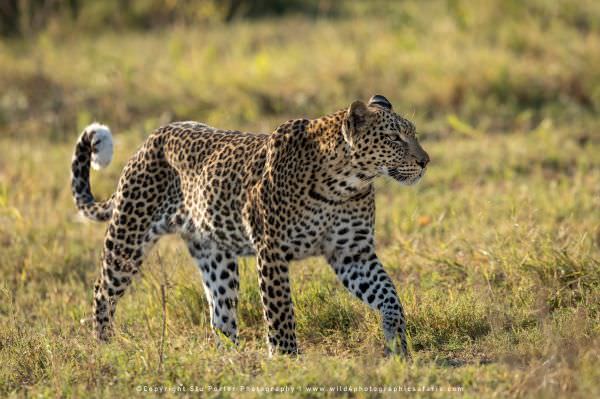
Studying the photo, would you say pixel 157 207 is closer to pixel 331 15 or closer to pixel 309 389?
pixel 309 389

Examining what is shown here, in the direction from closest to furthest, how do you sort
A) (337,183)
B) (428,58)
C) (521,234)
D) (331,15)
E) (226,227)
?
(337,183), (226,227), (521,234), (428,58), (331,15)

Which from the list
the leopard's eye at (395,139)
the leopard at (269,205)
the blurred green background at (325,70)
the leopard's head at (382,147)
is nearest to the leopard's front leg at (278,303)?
the leopard at (269,205)

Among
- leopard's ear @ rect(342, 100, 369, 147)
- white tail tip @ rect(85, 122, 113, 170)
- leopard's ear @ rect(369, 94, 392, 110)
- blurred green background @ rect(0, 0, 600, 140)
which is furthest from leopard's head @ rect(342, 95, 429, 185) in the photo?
blurred green background @ rect(0, 0, 600, 140)

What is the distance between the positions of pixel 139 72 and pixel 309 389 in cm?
942

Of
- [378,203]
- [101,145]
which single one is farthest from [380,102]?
[378,203]

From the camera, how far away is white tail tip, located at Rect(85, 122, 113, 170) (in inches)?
306

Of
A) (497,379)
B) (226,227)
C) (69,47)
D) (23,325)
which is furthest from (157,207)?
(69,47)

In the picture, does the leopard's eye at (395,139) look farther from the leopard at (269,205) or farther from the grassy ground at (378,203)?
the grassy ground at (378,203)

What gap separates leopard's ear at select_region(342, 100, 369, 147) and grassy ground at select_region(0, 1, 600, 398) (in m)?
0.60

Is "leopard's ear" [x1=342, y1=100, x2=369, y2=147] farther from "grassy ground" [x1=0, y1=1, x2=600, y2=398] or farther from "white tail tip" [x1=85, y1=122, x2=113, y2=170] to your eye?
"white tail tip" [x1=85, y1=122, x2=113, y2=170]

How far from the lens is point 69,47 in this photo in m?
16.2

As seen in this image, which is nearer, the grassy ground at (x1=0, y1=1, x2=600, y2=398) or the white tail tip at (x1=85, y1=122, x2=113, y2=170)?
the grassy ground at (x1=0, y1=1, x2=600, y2=398)

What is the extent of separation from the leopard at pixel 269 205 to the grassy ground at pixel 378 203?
0.85 ft

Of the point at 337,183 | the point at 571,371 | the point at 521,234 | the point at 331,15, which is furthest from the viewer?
the point at 331,15
